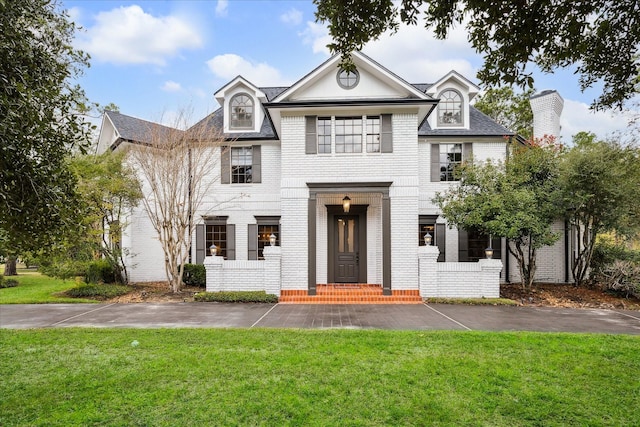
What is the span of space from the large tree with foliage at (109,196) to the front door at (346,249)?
7.44 m

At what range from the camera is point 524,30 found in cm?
Result: 404

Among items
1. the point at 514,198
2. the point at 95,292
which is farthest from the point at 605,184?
the point at 95,292

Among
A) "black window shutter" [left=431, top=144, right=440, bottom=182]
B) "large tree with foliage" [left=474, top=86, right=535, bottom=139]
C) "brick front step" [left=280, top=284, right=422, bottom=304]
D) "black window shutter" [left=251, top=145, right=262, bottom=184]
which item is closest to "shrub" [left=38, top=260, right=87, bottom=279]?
"black window shutter" [left=251, top=145, right=262, bottom=184]

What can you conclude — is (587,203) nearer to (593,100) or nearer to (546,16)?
(593,100)

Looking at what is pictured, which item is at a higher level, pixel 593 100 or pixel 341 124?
pixel 341 124

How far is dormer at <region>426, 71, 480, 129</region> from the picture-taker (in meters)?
13.8

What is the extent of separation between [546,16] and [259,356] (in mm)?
5996

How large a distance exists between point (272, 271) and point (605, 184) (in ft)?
36.2

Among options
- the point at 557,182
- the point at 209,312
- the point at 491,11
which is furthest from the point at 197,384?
the point at 557,182

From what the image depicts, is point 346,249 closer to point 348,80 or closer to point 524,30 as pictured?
point 348,80

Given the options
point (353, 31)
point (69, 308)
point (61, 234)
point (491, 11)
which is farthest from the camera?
point (69, 308)

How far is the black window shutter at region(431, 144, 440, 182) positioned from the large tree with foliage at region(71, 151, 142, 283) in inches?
446

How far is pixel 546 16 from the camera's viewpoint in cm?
400

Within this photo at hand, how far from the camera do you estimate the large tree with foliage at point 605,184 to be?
1061 centimetres
